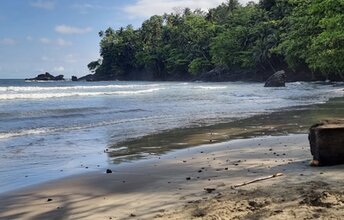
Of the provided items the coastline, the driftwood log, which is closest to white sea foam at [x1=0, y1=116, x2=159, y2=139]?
the coastline

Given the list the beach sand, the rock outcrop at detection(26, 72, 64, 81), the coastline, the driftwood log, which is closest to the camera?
the beach sand

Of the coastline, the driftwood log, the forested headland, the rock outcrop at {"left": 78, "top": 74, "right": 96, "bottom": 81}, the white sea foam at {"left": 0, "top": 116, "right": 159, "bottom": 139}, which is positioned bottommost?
the rock outcrop at {"left": 78, "top": 74, "right": 96, "bottom": 81}

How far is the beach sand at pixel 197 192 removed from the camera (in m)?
4.35

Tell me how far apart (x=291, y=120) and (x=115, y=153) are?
7.10 metres

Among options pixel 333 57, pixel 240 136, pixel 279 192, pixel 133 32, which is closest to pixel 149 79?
pixel 133 32

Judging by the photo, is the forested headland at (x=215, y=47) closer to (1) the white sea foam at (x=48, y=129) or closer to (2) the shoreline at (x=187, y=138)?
(2) the shoreline at (x=187, y=138)

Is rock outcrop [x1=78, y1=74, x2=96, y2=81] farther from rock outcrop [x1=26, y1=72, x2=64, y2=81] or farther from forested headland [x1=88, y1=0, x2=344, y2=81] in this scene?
rock outcrop [x1=26, y1=72, x2=64, y2=81]

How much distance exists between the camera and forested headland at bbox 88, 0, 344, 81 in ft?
187

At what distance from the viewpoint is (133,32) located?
112m

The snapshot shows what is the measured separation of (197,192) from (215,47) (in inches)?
2846

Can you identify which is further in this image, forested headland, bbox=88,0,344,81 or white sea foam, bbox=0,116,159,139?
forested headland, bbox=88,0,344,81

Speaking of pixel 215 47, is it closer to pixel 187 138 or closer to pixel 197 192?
pixel 187 138

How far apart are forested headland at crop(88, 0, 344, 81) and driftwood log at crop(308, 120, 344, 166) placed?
15.9 metres

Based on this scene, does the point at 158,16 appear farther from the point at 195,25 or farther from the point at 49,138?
the point at 49,138
